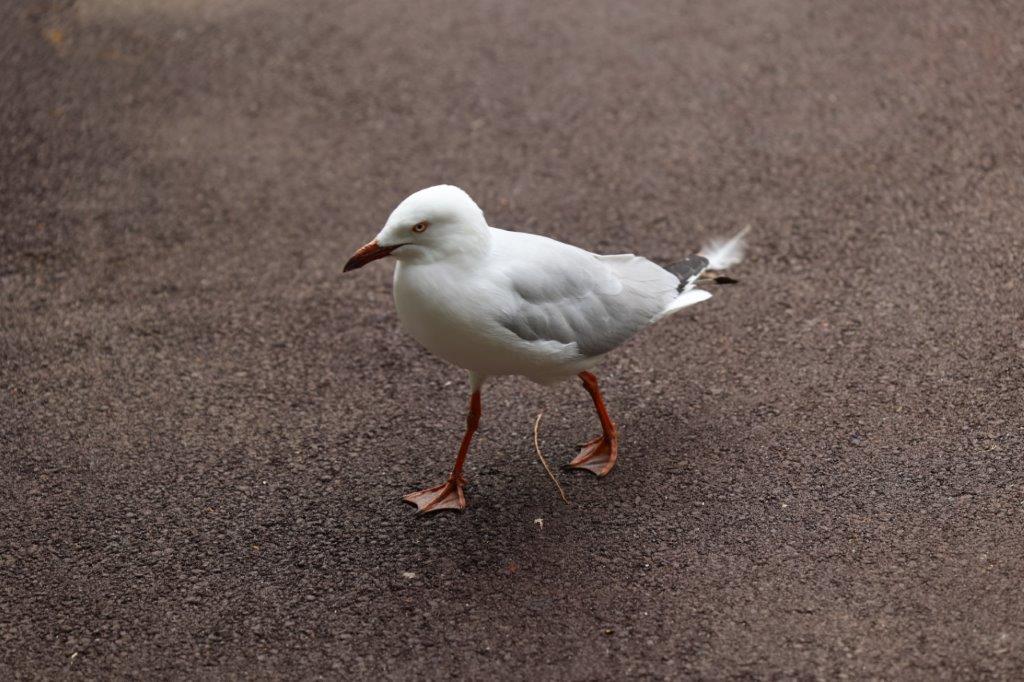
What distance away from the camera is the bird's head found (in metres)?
3.82

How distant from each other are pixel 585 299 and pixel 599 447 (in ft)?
1.97

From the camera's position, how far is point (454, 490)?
4324 mm

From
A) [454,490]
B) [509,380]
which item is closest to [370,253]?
[454,490]

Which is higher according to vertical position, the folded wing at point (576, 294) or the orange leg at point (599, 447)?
the folded wing at point (576, 294)

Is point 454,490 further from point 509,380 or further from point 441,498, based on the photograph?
point 509,380

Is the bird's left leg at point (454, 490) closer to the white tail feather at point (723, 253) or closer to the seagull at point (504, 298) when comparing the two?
the seagull at point (504, 298)

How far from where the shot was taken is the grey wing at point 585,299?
4.03 metres

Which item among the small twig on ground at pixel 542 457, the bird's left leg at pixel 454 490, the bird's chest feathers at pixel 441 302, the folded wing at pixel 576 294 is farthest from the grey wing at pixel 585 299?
the small twig on ground at pixel 542 457

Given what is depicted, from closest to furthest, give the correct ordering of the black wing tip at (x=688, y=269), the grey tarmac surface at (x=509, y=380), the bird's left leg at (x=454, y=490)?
the grey tarmac surface at (x=509, y=380), the bird's left leg at (x=454, y=490), the black wing tip at (x=688, y=269)

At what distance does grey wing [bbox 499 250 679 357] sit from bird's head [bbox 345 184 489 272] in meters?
0.23

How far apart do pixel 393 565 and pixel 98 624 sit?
3.18 ft

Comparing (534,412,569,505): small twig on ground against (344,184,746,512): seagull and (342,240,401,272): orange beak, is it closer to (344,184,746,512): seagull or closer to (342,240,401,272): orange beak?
(344,184,746,512): seagull

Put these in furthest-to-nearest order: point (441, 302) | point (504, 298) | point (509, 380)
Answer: point (509, 380) → point (504, 298) → point (441, 302)

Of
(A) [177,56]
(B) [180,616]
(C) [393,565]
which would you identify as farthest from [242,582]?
(A) [177,56]
